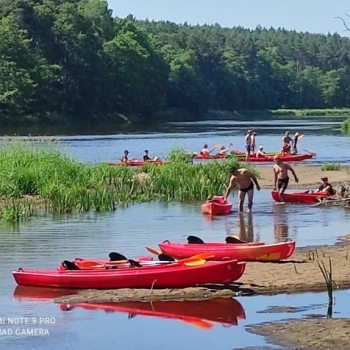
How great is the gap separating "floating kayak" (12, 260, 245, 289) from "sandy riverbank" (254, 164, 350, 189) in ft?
60.7

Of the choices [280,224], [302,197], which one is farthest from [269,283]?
[302,197]

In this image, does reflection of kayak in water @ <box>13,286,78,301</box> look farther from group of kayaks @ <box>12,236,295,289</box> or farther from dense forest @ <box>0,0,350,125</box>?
dense forest @ <box>0,0,350,125</box>

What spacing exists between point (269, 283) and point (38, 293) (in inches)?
146

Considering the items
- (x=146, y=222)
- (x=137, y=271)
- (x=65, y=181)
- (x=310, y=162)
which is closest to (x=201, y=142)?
(x=310, y=162)

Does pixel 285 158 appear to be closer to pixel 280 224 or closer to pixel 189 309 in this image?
pixel 280 224

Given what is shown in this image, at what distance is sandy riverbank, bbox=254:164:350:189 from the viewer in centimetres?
3457

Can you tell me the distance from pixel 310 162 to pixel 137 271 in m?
31.3

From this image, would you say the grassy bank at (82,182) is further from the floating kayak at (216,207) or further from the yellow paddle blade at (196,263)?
the yellow paddle blade at (196,263)

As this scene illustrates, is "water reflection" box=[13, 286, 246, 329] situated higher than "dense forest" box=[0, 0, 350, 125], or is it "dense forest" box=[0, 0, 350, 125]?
"dense forest" box=[0, 0, 350, 125]

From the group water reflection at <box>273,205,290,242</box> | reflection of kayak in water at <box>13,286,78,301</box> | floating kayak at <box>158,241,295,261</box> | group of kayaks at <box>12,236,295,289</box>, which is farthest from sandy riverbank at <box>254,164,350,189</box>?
reflection of kayak in water at <box>13,286,78,301</box>

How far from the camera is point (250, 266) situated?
17250 mm

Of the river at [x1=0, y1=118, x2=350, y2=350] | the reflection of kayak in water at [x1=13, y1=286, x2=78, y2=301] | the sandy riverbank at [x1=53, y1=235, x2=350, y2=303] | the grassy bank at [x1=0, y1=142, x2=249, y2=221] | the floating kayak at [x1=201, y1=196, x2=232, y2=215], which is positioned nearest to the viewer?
the river at [x1=0, y1=118, x2=350, y2=350]

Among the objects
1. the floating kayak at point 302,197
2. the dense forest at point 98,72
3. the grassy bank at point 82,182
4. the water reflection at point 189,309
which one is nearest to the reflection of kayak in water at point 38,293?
the water reflection at point 189,309

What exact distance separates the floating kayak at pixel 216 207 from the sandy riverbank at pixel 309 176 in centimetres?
774
